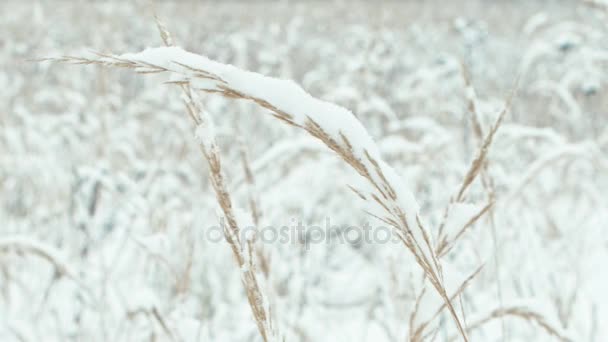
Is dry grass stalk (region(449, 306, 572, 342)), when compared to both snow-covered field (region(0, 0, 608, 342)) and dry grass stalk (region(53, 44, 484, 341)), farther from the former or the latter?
dry grass stalk (region(53, 44, 484, 341))

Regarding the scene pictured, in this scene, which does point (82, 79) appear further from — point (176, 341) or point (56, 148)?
Answer: point (176, 341)

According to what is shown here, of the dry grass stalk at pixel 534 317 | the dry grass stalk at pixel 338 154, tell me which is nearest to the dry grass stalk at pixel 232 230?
the dry grass stalk at pixel 338 154

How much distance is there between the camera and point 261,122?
4258mm

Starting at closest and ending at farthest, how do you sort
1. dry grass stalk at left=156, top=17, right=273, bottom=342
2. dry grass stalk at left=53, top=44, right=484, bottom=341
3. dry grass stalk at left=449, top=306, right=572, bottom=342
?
dry grass stalk at left=53, top=44, right=484, bottom=341 < dry grass stalk at left=156, top=17, right=273, bottom=342 < dry grass stalk at left=449, top=306, right=572, bottom=342

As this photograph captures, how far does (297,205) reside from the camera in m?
2.36

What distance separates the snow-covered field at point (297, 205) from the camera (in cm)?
56

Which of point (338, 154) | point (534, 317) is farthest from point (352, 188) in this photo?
point (534, 317)

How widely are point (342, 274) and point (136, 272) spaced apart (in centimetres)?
78

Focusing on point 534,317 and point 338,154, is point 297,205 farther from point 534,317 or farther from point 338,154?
point 338,154

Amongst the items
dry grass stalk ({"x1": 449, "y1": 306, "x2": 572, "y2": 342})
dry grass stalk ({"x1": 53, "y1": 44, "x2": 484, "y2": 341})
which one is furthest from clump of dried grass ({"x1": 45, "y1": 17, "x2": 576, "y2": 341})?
dry grass stalk ({"x1": 449, "y1": 306, "x2": 572, "y2": 342})

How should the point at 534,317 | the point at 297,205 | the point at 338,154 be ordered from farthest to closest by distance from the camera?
the point at 297,205 → the point at 534,317 → the point at 338,154

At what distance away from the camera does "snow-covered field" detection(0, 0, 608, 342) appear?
1.84 ft

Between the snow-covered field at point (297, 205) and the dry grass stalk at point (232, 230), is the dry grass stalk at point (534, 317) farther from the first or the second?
the dry grass stalk at point (232, 230)

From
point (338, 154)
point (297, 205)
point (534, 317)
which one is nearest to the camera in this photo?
point (338, 154)
